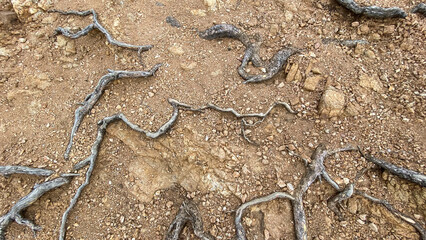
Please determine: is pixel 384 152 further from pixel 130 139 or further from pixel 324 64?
pixel 130 139

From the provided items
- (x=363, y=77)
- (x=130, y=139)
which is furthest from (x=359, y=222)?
(x=130, y=139)

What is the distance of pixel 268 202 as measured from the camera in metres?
4.28

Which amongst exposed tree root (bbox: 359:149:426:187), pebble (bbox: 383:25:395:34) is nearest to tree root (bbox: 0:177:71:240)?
exposed tree root (bbox: 359:149:426:187)

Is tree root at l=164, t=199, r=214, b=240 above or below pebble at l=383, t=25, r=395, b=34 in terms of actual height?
below

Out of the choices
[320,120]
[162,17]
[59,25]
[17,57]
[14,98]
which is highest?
[162,17]

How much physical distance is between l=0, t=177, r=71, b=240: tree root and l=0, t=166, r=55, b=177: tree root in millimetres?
180

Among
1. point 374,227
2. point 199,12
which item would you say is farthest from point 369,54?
point 199,12

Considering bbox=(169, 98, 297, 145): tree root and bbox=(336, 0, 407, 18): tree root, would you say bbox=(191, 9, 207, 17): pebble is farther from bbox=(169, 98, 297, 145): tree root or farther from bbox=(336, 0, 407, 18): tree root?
bbox=(336, 0, 407, 18): tree root

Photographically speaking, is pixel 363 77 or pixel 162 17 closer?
pixel 363 77

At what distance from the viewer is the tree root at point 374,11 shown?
16.4 ft

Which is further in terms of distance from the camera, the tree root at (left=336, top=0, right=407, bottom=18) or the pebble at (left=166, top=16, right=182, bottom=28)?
the pebble at (left=166, top=16, right=182, bottom=28)

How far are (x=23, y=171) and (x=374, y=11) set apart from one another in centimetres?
718

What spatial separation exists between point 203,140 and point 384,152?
9.76 feet

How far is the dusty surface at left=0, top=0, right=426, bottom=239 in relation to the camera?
169 inches
